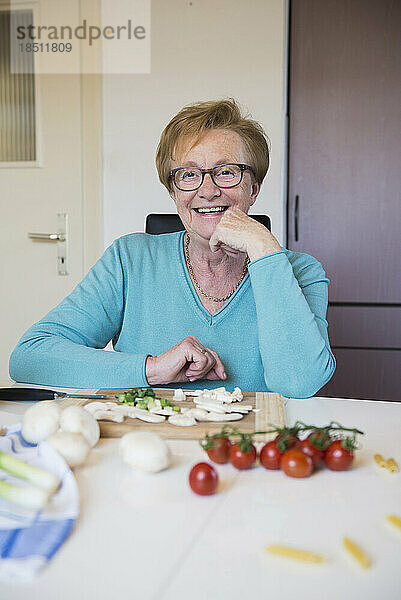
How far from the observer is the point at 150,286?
150 cm

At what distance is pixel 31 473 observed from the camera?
663 mm

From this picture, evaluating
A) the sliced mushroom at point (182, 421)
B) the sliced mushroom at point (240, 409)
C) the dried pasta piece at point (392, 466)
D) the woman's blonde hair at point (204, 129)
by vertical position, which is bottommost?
the dried pasta piece at point (392, 466)

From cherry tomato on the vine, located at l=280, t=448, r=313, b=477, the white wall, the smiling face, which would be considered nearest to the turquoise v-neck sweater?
the smiling face

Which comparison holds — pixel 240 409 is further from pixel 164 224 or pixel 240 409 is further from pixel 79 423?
pixel 164 224

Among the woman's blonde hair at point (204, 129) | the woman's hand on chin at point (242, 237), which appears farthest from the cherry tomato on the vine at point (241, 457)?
Result: the woman's blonde hair at point (204, 129)

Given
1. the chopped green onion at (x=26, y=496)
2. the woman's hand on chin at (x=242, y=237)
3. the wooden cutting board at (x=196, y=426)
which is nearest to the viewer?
the chopped green onion at (x=26, y=496)

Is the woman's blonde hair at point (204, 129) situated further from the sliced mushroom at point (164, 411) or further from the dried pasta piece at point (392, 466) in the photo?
the dried pasta piece at point (392, 466)

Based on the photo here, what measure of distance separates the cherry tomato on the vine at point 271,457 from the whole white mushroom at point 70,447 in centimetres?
21

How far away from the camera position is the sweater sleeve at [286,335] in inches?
47.8

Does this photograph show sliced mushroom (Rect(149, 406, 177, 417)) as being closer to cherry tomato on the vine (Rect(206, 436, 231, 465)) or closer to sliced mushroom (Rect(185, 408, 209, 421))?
sliced mushroom (Rect(185, 408, 209, 421))

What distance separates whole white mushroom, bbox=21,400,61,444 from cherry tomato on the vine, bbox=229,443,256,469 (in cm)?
23

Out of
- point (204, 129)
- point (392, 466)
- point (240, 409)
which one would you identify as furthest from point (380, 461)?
point (204, 129)

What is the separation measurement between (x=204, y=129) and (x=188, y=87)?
1474 mm

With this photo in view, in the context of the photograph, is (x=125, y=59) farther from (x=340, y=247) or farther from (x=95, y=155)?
(x=340, y=247)
